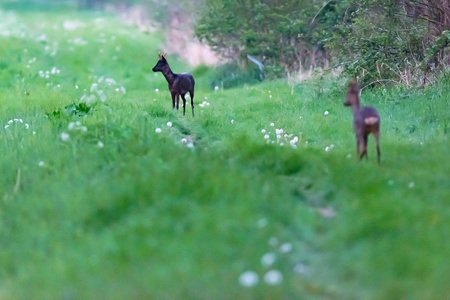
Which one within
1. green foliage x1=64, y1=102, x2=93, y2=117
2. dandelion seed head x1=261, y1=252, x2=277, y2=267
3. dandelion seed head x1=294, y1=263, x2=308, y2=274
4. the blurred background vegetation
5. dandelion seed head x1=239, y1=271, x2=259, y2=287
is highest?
the blurred background vegetation

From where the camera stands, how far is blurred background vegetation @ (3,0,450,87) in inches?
578

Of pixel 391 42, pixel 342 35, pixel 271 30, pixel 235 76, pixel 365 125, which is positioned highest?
pixel 271 30

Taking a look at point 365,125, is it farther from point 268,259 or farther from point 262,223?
point 268,259

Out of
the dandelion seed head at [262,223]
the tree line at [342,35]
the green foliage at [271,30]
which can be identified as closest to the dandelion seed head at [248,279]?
the dandelion seed head at [262,223]

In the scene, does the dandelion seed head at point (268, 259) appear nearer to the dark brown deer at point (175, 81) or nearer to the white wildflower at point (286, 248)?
the white wildflower at point (286, 248)

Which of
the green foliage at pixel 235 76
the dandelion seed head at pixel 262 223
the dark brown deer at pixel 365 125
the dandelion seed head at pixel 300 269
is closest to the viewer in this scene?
the dandelion seed head at pixel 300 269

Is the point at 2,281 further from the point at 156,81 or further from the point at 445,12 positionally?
the point at 156,81

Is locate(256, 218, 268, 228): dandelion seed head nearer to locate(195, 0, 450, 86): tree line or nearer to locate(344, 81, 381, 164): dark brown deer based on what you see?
locate(344, 81, 381, 164): dark brown deer

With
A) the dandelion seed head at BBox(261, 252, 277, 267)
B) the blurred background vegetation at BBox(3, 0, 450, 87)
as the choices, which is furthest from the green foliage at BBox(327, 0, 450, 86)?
the dandelion seed head at BBox(261, 252, 277, 267)

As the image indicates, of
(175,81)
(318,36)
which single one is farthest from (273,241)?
(318,36)

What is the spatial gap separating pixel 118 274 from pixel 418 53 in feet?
35.2

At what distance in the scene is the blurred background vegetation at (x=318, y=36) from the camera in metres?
14.7

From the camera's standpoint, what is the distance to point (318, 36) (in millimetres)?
18219

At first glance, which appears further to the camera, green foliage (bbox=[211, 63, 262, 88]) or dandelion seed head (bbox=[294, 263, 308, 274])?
green foliage (bbox=[211, 63, 262, 88])
